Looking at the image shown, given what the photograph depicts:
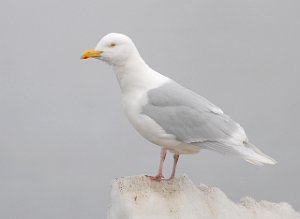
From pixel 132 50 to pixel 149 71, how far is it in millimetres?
252

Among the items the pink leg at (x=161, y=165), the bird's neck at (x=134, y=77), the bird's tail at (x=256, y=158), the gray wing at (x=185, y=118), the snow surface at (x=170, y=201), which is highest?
the bird's neck at (x=134, y=77)

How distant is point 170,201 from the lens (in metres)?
5.56

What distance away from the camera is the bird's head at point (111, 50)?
5336 mm

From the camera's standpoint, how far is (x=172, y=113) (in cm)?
538

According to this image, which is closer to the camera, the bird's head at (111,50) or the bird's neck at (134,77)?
the bird's head at (111,50)

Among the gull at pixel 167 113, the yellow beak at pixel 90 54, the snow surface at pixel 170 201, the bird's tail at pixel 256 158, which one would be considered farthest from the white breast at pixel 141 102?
the bird's tail at pixel 256 158

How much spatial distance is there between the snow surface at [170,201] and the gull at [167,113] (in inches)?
15.2

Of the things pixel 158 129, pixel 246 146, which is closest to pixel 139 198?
pixel 158 129

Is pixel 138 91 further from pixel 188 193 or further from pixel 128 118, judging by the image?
pixel 188 193

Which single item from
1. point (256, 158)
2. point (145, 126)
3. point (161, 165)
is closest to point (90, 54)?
point (145, 126)

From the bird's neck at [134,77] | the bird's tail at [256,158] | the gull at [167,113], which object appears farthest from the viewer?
the bird's neck at [134,77]

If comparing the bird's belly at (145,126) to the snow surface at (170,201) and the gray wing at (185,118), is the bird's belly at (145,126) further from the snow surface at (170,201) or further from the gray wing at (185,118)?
the snow surface at (170,201)

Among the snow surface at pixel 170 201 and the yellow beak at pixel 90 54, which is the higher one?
the yellow beak at pixel 90 54

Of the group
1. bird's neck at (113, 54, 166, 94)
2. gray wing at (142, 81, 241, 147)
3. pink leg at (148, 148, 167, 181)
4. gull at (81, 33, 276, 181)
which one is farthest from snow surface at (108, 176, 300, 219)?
bird's neck at (113, 54, 166, 94)
